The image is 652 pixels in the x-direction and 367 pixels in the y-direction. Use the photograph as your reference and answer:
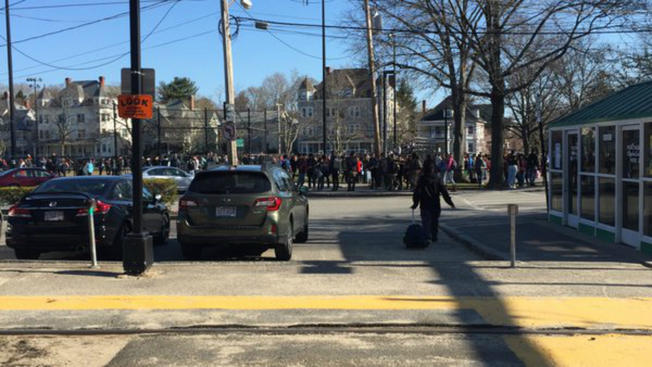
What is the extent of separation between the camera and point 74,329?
6.22m

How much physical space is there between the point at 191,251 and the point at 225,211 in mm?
1155

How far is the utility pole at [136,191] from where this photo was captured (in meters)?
8.67

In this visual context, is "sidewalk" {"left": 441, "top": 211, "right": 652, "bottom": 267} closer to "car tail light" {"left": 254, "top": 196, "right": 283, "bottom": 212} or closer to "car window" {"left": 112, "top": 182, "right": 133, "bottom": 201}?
"car tail light" {"left": 254, "top": 196, "right": 283, "bottom": 212}

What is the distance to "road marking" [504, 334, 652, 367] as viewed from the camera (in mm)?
5156

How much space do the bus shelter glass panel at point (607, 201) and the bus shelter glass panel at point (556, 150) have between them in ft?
7.87

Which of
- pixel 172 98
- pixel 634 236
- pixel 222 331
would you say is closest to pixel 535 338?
pixel 222 331

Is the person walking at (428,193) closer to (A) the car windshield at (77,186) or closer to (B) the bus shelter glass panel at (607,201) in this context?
(B) the bus shelter glass panel at (607,201)

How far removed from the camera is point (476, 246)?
11.2 meters

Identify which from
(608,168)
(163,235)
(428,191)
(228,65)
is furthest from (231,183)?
(228,65)

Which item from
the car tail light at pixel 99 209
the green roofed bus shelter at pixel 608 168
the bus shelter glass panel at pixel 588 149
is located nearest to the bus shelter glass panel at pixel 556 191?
the green roofed bus shelter at pixel 608 168

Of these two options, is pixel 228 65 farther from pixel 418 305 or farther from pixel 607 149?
Answer: pixel 418 305

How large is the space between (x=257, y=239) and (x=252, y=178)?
3.36 ft

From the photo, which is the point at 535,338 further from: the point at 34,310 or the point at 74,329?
the point at 34,310

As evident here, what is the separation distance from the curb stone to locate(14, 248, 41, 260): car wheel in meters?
7.72
